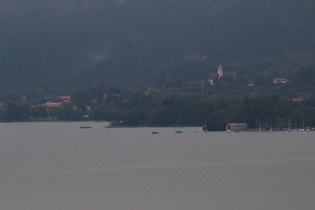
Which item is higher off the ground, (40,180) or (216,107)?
(216,107)

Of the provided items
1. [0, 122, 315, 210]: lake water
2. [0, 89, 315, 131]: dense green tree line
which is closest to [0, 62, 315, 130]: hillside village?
[0, 89, 315, 131]: dense green tree line

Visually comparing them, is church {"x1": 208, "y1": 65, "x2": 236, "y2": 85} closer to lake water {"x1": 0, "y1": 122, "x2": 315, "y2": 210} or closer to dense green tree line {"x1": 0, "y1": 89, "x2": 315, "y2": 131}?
dense green tree line {"x1": 0, "y1": 89, "x2": 315, "y2": 131}

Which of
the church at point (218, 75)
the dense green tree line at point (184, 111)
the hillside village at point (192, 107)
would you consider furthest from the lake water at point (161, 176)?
the church at point (218, 75)

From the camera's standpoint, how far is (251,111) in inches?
3120

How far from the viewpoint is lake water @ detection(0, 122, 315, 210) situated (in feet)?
102

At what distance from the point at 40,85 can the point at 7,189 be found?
162209 mm

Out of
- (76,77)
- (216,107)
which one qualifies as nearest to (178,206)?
(216,107)

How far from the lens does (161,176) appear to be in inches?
1513

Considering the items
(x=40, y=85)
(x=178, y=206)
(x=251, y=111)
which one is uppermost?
(x=40, y=85)

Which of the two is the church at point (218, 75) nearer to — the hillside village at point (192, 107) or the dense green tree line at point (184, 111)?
the hillside village at point (192, 107)

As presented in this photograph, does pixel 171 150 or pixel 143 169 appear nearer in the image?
pixel 143 169

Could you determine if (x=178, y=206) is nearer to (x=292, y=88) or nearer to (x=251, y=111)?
(x=251, y=111)

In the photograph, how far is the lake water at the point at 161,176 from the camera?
31.0m

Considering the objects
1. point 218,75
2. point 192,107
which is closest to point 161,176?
point 192,107
